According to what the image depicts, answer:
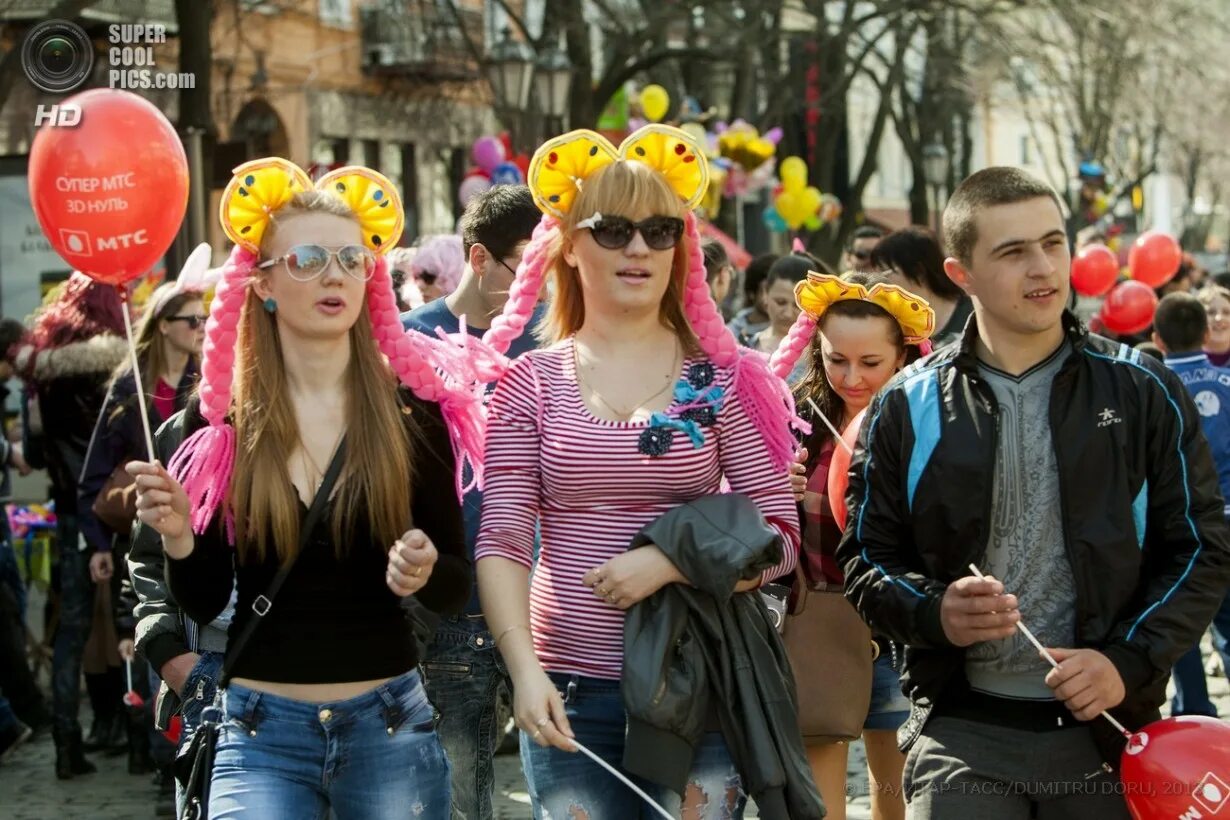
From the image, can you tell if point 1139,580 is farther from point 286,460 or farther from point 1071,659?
point 286,460

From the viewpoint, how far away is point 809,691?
5.22m

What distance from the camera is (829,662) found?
207 inches

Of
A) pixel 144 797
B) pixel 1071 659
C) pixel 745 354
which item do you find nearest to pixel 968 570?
pixel 1071 659

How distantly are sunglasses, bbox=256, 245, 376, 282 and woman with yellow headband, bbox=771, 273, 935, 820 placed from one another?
166 centimetres

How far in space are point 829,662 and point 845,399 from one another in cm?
81

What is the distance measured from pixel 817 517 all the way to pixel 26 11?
11.6 m

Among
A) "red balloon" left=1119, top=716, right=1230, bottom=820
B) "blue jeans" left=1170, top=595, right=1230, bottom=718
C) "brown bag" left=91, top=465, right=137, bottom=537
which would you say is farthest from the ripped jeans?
"blue jeans" left=1170, top=595, right=1230, bottom=718

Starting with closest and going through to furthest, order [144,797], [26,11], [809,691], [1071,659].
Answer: [1071,659] < [809,691] < [144,797] < [26,11]

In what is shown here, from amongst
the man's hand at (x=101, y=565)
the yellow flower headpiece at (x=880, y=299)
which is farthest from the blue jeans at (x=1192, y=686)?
the man's hand at (x=101, y=565)

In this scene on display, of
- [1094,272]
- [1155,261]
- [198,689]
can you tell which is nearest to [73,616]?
[198,689]

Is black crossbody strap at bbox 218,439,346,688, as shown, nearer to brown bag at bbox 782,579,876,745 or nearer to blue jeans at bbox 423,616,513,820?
blue jeans at bbox 423,616,513,820

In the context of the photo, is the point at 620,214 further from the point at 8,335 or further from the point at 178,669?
the point at 8,335

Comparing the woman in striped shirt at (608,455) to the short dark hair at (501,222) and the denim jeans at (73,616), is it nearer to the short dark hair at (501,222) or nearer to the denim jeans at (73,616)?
the short dark hair at (501,222)

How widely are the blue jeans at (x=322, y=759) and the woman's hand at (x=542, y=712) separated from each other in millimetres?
315
